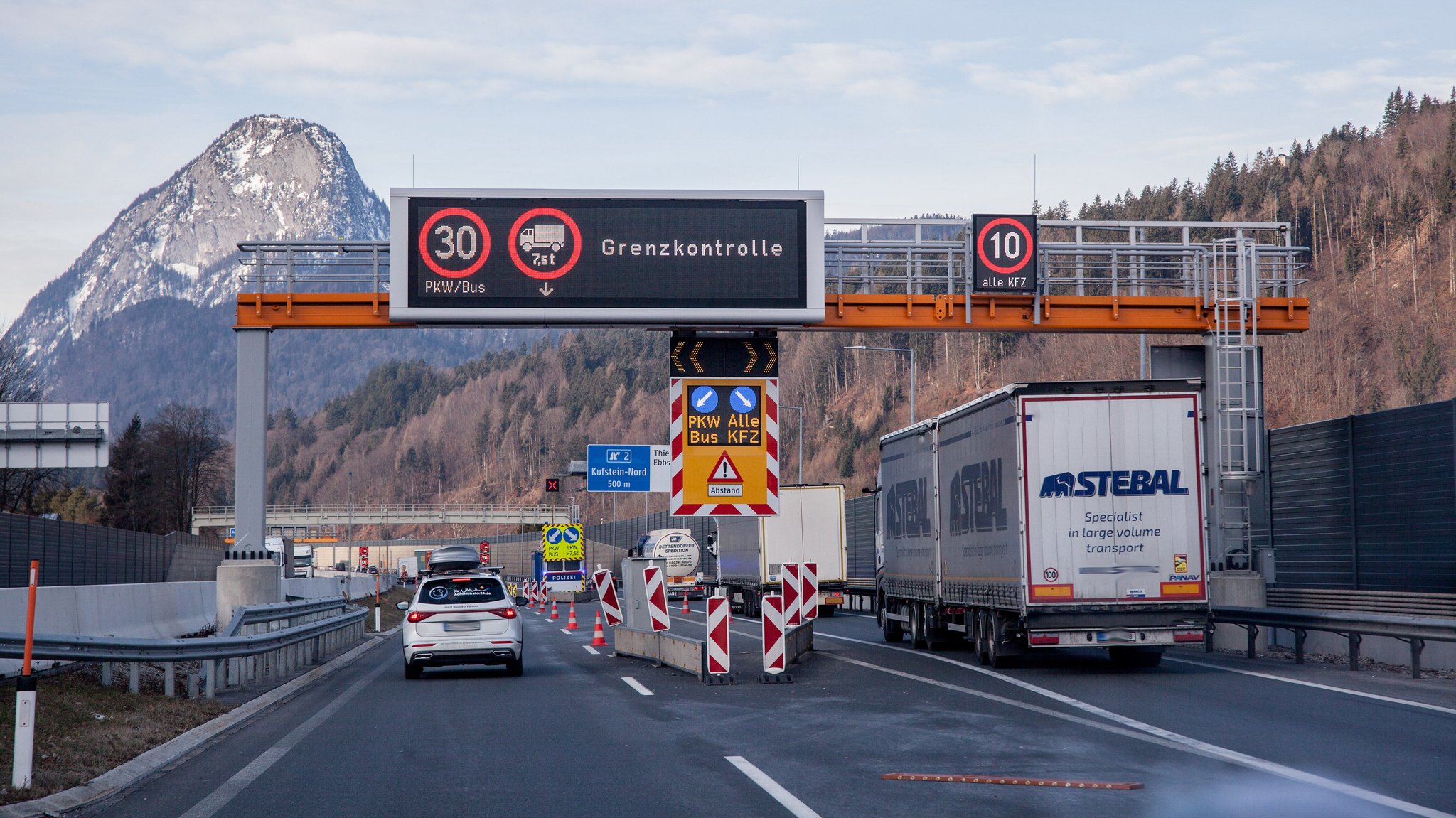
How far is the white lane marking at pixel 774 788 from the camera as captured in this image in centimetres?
834

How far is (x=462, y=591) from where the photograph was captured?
19.8 metres

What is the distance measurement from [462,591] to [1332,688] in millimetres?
11516

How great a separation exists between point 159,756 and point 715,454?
1081cm

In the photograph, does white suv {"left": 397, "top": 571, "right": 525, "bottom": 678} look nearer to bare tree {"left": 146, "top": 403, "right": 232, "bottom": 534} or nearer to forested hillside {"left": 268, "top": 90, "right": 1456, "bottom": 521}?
forested hillside {"left": 268, "top": 90, "right": 1456, "bottom": 521}

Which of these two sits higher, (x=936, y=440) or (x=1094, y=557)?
(x=936, y=440)

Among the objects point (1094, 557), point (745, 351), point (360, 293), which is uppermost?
point (360, 293)

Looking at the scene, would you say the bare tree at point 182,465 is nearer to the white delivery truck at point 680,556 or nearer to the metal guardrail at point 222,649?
the white delivery truck at point 680,556

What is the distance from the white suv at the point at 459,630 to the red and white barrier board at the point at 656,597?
2771mm

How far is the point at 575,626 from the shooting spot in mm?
36625

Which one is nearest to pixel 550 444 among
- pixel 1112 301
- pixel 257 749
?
pixel 1112 301

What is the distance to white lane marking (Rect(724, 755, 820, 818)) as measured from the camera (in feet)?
27.4

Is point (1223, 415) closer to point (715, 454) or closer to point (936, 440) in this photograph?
point (936, 440)

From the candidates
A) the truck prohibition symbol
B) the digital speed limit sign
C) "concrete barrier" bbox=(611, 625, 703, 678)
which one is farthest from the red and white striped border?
the digital speed limit sign

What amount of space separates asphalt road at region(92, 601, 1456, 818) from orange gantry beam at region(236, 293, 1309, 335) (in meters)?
8.58
